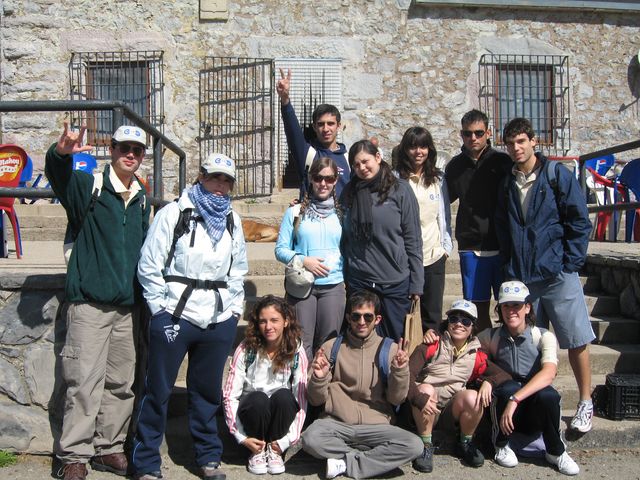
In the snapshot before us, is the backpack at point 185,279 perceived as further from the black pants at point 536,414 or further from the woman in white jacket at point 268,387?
the black pants at point 536,414

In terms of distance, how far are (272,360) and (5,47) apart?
26.2 ft

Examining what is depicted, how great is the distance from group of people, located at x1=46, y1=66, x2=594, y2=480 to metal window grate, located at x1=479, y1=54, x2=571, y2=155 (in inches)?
254

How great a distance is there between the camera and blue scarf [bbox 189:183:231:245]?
3514 mm

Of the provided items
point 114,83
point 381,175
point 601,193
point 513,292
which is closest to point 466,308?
point 513,292

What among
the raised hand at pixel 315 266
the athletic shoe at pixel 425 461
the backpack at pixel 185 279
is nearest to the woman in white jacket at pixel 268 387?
the raised hand at pixel 315 266

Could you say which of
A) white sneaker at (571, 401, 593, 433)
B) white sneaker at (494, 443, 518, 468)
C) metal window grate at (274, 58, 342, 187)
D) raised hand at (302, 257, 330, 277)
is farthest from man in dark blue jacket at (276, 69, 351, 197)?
metal window grate at (274, 58, 342, 187)

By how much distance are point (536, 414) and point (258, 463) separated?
4.75 ft

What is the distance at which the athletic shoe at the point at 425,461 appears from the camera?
144 inches

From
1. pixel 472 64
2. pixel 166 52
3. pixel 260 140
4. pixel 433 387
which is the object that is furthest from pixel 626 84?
pixel 433 387

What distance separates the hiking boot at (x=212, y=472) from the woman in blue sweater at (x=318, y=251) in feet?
2.50

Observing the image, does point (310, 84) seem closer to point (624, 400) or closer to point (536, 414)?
point (624, 400)

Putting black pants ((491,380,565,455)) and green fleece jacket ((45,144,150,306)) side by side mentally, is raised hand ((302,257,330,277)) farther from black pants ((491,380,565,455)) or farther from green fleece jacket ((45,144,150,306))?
black pants ((491,380,565,455))

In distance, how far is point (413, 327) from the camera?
389cm

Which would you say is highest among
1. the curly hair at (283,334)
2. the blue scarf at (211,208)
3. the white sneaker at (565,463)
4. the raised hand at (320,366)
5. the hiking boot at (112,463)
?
the blue scarf at (211,208)
